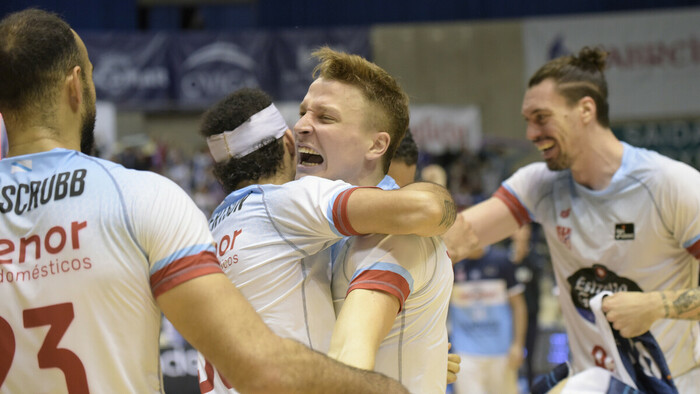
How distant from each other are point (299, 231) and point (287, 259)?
0.11 m

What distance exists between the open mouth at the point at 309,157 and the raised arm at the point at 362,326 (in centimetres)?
63

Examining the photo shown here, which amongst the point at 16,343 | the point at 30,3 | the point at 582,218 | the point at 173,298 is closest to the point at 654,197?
the point at 582,218

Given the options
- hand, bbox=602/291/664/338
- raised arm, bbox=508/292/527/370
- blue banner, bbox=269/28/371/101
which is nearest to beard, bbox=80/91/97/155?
hand, bbox=602/291/664/338

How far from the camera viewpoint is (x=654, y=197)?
3717 millimetres

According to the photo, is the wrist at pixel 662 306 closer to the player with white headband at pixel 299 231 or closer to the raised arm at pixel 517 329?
the player with white headband at pixel 299 231

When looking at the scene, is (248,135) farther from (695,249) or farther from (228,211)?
(695,249)

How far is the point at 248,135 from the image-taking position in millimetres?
2795

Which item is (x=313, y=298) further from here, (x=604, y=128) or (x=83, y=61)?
(x=604, y=128)

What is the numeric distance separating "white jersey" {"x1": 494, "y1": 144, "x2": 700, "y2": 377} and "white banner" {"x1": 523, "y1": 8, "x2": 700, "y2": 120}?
1411 centimetres

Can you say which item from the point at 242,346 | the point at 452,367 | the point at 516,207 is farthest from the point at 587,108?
the point at 242,346

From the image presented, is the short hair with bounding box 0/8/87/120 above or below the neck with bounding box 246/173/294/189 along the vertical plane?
→ above

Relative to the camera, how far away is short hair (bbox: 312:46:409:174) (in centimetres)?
271

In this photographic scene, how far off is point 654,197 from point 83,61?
114 inches

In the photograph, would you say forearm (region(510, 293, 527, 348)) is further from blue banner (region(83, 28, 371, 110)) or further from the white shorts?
blue banner (region(83, 28, 371, 110))
